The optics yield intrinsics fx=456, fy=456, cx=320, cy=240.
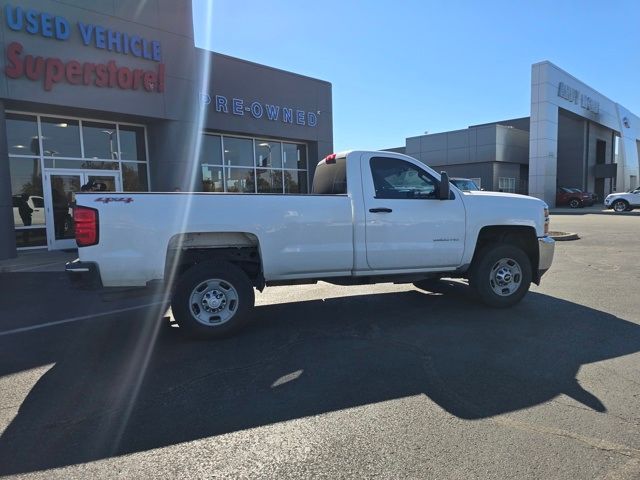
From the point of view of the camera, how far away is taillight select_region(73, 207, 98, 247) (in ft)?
15.9

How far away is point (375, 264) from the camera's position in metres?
5.89

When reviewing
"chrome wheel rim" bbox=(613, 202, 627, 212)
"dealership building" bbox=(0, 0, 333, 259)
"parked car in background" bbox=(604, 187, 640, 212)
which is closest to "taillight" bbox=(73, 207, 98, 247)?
"dealership building" bbox=(0, 0, 333, 259)

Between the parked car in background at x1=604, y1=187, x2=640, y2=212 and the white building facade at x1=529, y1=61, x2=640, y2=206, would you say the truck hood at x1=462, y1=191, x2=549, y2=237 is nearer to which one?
the parked car in background at x1=604, y1=187, x2=640, y2=212

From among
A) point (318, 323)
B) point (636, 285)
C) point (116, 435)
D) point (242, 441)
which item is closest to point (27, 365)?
point (116, 435)

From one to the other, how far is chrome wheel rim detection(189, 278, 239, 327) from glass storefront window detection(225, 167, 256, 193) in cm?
1240

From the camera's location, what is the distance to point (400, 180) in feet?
20.1

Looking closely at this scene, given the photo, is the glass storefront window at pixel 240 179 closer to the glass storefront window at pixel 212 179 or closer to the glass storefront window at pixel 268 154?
the glass storefront window at pixel 212 179

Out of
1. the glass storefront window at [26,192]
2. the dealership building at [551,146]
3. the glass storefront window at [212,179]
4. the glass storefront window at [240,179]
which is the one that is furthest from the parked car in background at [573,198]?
the glass storefront window at [26,192]

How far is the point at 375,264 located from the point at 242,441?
321 centimetres

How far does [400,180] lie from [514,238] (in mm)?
2011

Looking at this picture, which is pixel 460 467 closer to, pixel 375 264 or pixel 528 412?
pixel 528 412

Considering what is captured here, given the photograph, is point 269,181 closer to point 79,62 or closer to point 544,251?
point 79,62

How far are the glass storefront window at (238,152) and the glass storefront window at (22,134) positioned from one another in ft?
20.3

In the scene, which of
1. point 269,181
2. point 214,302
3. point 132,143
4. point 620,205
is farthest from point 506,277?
point 620,205
